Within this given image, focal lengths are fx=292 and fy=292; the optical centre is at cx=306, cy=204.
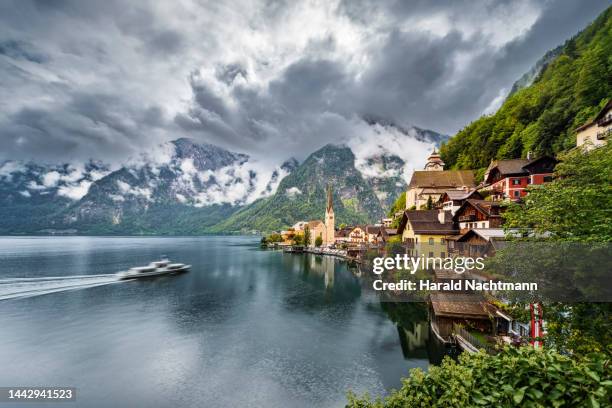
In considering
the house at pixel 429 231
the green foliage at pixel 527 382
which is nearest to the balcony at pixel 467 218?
the house at pixel 429 231

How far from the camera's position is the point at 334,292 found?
55.5 m

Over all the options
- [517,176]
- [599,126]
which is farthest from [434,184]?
[599,126]

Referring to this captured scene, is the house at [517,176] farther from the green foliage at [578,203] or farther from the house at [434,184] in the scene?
the green foliage at [578,203]

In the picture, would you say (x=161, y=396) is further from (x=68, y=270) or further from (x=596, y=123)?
(x=68, y=270)

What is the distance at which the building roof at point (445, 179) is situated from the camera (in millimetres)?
78375

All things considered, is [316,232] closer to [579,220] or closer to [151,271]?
[151,271]

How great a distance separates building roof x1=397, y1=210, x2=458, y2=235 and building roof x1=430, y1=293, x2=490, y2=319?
19326 mm

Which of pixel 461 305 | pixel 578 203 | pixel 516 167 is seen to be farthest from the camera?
pixel 516 167

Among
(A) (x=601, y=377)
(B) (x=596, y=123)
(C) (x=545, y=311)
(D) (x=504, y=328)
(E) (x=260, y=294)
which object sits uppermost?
(B) (x=596, y=123)

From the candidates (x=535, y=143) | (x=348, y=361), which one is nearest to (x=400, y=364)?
(x=348, y=361)

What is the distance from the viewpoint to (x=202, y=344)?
3095 cm

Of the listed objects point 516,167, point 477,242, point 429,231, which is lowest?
point 477,242

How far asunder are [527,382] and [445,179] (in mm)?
81520

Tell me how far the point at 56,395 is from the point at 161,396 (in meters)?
8.38
